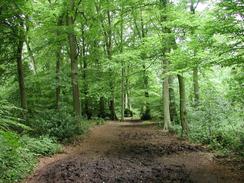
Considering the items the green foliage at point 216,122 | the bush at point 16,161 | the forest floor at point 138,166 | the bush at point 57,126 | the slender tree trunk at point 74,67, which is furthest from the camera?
the slender tree trunk at point 74,67

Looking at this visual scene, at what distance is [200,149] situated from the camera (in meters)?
11.3

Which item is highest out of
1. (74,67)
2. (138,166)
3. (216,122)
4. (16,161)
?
(74,67)

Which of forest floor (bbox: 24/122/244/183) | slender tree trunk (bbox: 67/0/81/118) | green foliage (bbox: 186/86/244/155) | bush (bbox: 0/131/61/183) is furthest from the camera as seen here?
slender tree trunk (bbox: 67/0/81/118)

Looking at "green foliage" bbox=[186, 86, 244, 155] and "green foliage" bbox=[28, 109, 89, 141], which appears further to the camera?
"green foliage" bbox=[28, 109, 89, 141]

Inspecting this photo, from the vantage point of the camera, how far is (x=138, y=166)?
866cm

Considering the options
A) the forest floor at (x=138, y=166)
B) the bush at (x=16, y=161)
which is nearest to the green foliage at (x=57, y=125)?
the forest floor at (x=138, y=166)

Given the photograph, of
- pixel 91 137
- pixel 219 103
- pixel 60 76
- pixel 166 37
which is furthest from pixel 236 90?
pixel 60 76

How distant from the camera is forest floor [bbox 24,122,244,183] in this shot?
7.55 meters

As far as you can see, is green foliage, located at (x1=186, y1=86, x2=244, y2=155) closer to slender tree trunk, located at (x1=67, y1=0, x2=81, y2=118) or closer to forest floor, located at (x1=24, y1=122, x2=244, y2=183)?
forest floor, located at (x1=24, y1=122, x2=244, y2=183)

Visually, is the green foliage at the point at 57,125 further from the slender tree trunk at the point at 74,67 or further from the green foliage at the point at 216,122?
the green foliage at the point at 216,122

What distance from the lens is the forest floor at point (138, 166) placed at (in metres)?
7.55

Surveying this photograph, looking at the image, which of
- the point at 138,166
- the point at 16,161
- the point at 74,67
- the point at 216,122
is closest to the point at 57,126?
the point at 74,67

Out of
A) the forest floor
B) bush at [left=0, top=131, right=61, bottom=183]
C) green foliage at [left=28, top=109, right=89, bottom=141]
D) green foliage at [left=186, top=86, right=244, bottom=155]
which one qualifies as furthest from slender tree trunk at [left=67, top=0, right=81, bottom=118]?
green foliage at [left=186, top=86, right=244, bottom=155]

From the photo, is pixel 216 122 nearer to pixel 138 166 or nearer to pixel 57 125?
pixel 138 166
